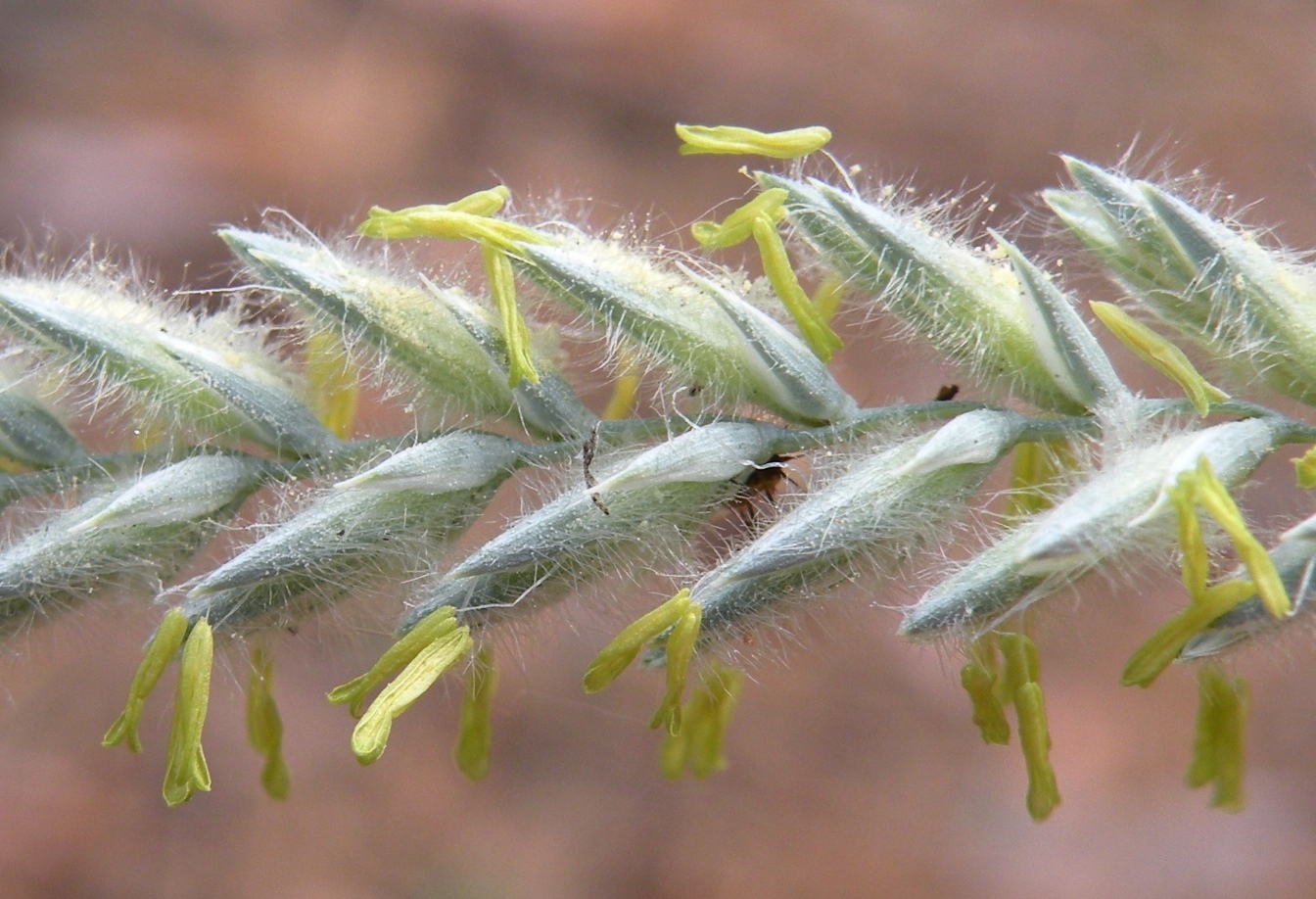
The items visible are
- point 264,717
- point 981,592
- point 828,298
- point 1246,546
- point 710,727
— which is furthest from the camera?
point 710,727

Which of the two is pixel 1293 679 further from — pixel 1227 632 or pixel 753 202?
pixel 753 202

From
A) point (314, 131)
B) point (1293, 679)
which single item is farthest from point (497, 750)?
point (1293, 679)

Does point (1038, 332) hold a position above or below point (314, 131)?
above

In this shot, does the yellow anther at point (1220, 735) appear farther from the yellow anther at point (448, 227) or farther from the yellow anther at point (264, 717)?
the yellow anther at point (264, 717)

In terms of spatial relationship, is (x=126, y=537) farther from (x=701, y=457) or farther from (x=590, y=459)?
(x=701, y=457)

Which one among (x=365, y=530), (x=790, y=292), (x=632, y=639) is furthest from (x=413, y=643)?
(x=790, y=292)
